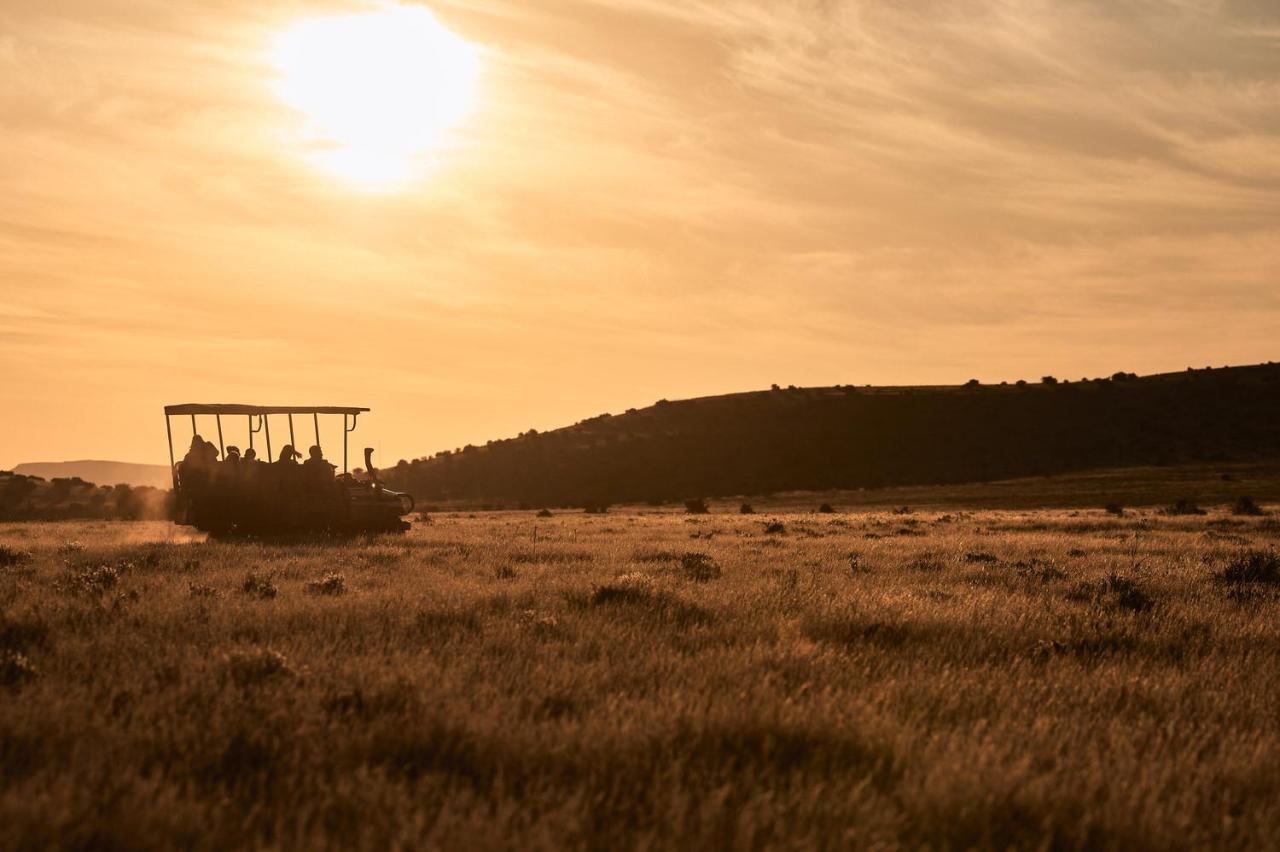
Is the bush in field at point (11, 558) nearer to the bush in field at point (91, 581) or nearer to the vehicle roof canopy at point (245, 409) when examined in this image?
the bush in field at point (91, 581)

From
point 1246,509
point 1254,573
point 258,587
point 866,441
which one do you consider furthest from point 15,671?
point 866,441

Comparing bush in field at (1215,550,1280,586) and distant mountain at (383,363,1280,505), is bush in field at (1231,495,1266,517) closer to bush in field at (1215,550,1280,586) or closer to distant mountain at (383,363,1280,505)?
bush in field at (1215,550,1280,586)

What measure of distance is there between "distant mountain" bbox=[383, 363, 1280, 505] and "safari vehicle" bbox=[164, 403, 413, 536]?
62.5 metres

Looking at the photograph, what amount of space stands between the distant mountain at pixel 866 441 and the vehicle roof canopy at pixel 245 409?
205 ft

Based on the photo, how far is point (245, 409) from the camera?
24.1 metres

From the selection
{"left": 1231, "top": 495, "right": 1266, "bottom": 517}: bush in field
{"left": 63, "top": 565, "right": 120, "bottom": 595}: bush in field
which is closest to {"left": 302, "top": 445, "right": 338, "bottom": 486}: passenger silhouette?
{"left": 63, "top": 565, "right": 120, "bottom": 595}: bush in field

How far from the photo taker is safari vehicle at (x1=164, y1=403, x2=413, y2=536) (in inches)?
915

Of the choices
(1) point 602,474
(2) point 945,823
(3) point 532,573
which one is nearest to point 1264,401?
(1) point 602,474

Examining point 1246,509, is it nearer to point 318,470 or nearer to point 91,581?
point 318,470

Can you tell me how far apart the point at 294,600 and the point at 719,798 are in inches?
288

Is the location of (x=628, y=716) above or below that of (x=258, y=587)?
below

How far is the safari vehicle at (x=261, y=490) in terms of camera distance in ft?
76.2

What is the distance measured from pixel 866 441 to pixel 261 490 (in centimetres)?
8659

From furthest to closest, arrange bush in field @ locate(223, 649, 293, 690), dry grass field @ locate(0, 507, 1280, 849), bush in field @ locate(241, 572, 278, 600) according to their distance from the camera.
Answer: bush in field @ locate(241, 572, 278, 600), bush in field @ locate(223, 649, 293, 690), dry grass field @ locate(0, 507, 1280, 849)
